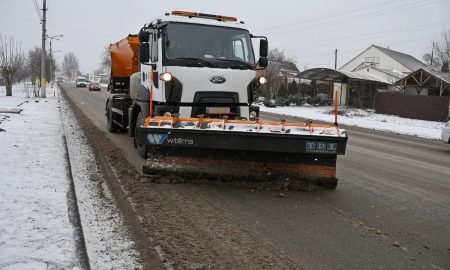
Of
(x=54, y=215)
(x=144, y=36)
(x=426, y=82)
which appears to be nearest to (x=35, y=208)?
(x=54, y=215)

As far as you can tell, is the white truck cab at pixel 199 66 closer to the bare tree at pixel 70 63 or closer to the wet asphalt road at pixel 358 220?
the wet asphalt road at pixel 358 220

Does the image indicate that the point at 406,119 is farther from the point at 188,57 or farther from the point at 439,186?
the point at 188,57

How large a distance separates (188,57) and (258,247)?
171 inches

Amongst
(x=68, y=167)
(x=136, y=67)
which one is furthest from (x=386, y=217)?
(x=136, y=67)

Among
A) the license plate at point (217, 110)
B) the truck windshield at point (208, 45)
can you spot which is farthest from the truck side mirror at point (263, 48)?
the license plate at point (217, 110)

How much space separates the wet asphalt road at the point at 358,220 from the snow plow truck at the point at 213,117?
450 millimetres

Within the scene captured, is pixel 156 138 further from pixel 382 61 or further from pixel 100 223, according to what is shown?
pixel 382 61

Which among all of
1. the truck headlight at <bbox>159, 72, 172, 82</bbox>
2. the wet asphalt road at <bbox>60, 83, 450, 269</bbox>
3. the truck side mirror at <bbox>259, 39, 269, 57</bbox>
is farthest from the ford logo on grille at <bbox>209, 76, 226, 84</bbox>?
the wet asphalt road at <bbox>60, 83, 450, 269</bbox>

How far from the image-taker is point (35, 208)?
16.9 ft

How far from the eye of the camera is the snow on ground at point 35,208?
3.86 meters

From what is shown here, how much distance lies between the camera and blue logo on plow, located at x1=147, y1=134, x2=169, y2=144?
6.45m

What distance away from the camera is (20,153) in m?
8.47

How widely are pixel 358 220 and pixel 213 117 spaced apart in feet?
11.2

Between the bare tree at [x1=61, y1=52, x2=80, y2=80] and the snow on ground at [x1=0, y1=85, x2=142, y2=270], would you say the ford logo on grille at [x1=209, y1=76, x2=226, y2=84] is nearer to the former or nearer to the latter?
the snow on ground at [x1=0, y1=85, x2=142, y2=270]
